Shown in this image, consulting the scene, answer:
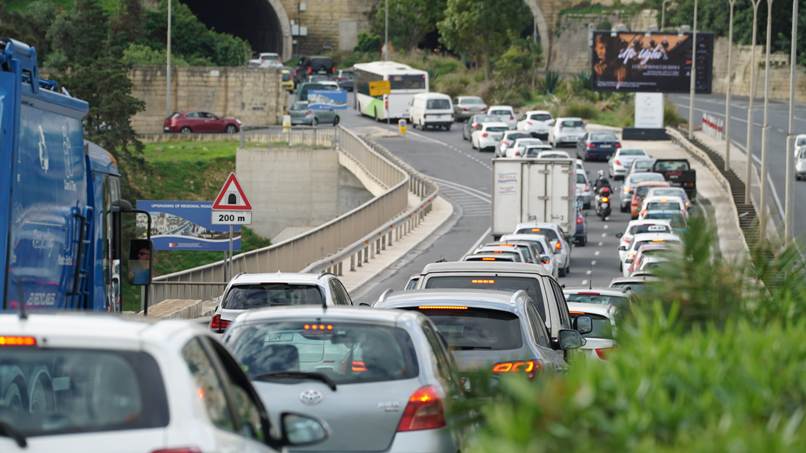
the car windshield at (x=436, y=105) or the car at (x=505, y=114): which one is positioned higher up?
the car windshield at (x=436, y=105)

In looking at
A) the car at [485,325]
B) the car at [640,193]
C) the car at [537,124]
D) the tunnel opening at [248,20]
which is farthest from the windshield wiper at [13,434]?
the tunnel opening at [248,20]

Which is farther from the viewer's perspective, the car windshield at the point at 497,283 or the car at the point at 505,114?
the car at the point at 505,114

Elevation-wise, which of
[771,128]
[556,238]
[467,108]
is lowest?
[556,238]

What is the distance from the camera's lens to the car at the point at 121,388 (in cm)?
594

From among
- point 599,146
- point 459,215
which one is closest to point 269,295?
point 459,215

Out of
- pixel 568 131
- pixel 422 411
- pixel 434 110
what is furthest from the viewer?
pixel 434 110

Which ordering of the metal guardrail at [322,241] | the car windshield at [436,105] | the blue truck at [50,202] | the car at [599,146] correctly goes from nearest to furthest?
the blue truck at [50,202], the metal guardrail at [322,241], the car at [599,146], the car windshield at [436,105]

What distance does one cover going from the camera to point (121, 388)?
6113 mm

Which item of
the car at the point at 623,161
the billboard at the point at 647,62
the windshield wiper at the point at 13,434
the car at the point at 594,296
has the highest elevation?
the billboard at the point at 647,62

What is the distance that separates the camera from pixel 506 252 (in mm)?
31781

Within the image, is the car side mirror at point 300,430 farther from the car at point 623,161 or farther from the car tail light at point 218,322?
the car at point 623,161

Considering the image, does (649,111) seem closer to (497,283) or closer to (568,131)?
(568,131)

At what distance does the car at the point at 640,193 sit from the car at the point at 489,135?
68.4 ft

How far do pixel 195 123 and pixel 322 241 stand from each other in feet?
145
